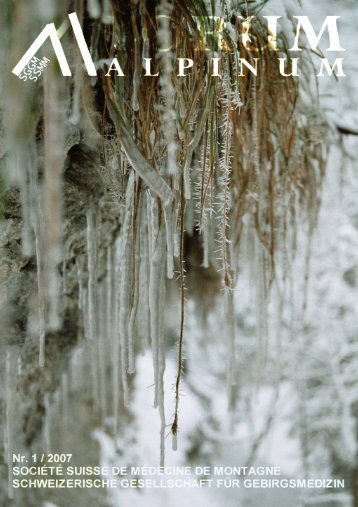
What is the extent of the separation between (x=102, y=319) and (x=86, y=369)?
0.38 metres

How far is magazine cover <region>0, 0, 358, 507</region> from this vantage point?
605 mm

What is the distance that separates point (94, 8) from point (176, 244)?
30 cm

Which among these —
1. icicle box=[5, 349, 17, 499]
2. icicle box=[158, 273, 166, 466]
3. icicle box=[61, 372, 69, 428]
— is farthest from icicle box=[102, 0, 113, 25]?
icicle box=[61, 372, 69, 428]

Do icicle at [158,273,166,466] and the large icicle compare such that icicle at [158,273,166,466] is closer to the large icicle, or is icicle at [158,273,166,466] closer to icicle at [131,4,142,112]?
the large icicle

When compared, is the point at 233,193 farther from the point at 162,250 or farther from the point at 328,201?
the point at 328,201

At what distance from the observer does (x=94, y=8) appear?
56cm

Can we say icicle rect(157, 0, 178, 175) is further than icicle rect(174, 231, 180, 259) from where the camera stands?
No

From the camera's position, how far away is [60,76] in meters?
0.55

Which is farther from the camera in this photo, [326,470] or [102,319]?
[326,470]

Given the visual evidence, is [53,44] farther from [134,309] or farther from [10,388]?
[10,388]

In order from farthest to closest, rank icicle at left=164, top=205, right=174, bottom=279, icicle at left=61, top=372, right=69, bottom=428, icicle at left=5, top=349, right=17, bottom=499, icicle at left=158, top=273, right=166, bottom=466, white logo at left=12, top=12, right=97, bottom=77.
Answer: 1. icicle at left=61, top=372, right=69, bottom=428
2. icicle at left=5, top=349, right=17, bottom=499
3. icicle at left=158, top=273, right=166, bottom=466
4. icicle at left=164, top=205, right=174, bottom=279
5. white logo at left=12, top=12, right=97, bottom=77

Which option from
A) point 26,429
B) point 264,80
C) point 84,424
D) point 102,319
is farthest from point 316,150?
point 84,424

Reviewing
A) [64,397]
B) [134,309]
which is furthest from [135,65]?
[64,397]

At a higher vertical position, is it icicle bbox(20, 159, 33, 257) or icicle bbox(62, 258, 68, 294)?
icicle bbox(20, 159, 33, 257)
